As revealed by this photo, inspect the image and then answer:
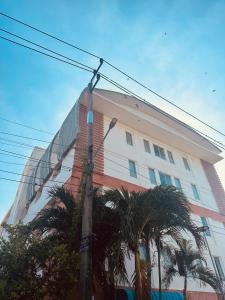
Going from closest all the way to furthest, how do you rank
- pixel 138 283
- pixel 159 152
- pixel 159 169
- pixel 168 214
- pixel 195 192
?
pixel 138 283
pixel 168 214
pixel 159 169
pixel 159 152
pixel 195 192

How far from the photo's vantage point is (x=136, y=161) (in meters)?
18.6

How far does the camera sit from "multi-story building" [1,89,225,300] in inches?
623

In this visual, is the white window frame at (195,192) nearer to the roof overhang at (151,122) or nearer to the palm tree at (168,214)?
the roof overhang at (151,122)

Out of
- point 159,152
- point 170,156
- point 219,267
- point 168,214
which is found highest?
point 170,156

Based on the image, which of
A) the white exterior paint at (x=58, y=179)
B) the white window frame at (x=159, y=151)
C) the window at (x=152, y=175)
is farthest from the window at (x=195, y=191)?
the white exterior paint at (x=58, y=179)

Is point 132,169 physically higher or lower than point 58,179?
higher

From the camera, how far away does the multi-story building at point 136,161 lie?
51.9 feet

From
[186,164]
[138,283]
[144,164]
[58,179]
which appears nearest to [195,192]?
[186,164]

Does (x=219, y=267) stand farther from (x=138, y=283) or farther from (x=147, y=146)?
(x=138, y=283)

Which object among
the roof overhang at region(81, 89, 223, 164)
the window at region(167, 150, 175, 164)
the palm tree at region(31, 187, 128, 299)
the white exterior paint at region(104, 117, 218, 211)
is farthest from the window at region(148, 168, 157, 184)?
the palm tree at region(31, 187, 128, 299)

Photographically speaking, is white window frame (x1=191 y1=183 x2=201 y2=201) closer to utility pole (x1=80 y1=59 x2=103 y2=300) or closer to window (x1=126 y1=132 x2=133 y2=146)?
window (x1=126 y1=132 x2=133 y2=146)

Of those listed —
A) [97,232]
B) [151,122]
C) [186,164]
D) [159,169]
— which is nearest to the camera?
[97,232]

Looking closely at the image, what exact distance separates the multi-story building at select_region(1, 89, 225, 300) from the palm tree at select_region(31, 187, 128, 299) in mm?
4510

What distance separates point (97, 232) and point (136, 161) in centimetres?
1032
